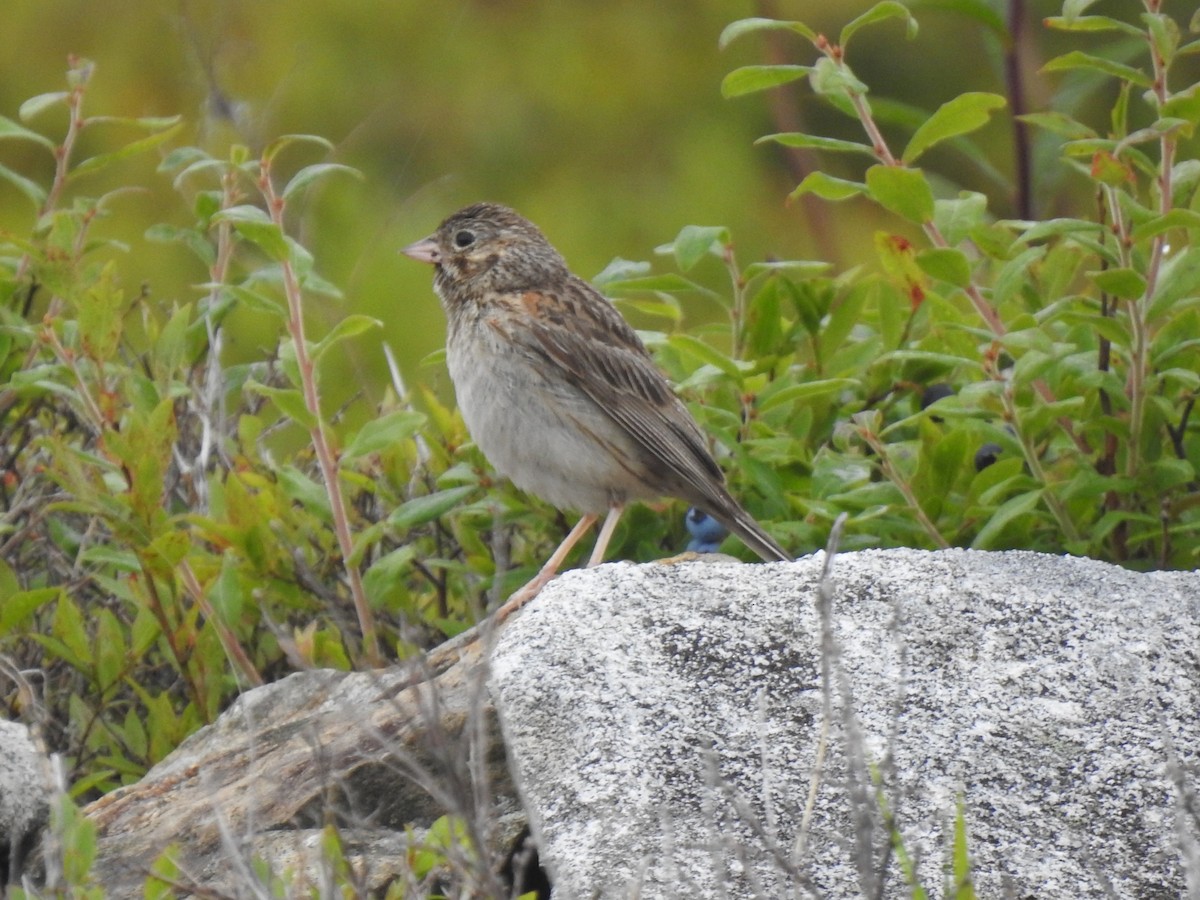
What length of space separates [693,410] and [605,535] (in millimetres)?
423

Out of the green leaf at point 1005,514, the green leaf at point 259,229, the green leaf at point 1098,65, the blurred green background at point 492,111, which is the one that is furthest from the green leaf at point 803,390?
the blurred green background at point 492,111

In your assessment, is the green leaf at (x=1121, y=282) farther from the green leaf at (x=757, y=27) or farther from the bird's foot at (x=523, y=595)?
the bird's foot at (x=523, y=595)

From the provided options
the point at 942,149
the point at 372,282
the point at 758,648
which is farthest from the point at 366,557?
the point at 942,149

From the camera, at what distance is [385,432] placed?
164 inches

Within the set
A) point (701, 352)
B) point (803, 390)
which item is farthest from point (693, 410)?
point (803, 390)

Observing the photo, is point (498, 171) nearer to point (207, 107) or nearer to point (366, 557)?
point (207, 107)

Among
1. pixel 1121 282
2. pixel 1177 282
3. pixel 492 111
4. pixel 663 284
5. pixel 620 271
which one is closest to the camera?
pixel 1121 282

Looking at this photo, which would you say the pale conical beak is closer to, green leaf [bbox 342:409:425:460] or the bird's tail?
green leaf [bbox 342:409:425:460]

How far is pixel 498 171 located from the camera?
931 centimetres

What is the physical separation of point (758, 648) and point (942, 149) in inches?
281

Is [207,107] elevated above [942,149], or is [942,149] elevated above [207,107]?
[207,107]

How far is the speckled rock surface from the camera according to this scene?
114 inches

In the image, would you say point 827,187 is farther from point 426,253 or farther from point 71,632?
point 426,253

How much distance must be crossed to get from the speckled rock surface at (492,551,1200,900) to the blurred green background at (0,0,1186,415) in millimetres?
4867
